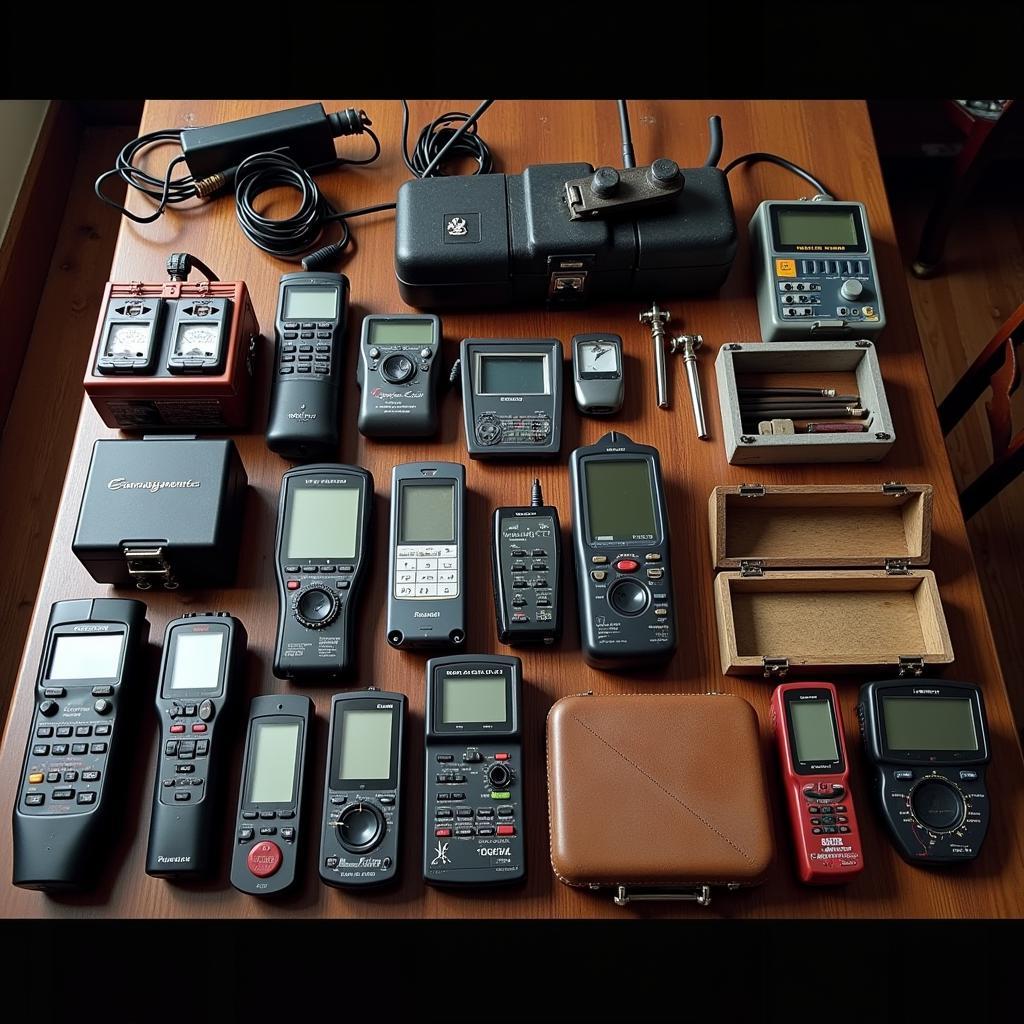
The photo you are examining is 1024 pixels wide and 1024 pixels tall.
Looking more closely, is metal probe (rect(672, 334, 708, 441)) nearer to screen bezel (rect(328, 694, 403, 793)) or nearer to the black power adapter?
the black power adapter

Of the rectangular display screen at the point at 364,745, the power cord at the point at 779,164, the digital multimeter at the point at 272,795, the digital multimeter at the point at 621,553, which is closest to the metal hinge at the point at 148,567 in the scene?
the digital multimeter at the point at 272,795

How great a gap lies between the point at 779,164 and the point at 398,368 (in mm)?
850

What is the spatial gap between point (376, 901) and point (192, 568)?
A: 0.53m

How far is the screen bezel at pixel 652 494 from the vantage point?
1.38 m

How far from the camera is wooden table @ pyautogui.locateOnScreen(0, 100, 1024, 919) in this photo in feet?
3.99

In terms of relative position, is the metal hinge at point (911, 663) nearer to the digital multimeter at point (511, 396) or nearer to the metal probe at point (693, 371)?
the metal probe at point (693, 371)

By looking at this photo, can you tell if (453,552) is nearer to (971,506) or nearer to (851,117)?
(971,506)

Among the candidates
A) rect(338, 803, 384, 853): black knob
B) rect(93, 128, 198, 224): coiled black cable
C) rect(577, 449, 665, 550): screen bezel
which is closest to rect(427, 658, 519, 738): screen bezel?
rect(338, 803, 384, 853): black knob

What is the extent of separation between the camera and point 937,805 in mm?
1233

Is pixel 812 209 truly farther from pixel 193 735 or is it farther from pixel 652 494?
pixel 193 735

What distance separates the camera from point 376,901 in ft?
3.98

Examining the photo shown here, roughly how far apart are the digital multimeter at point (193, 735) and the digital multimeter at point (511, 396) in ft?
1.55

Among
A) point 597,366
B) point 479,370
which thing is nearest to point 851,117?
point 597,366

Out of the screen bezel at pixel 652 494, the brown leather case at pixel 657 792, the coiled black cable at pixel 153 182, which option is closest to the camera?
the brown leather case at pixel 657 792
